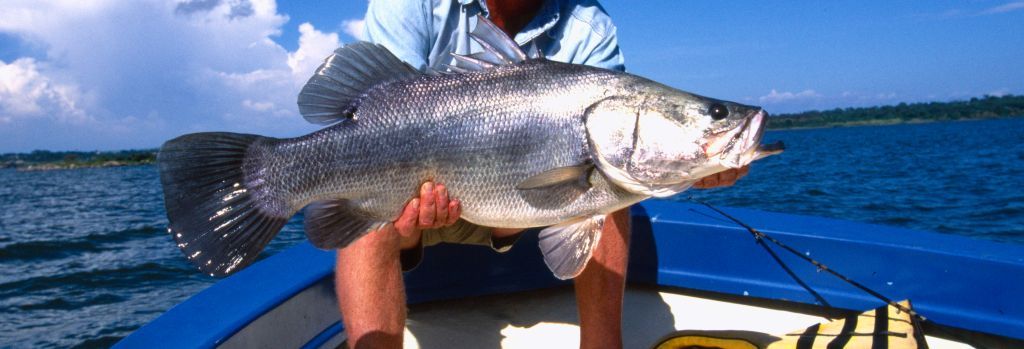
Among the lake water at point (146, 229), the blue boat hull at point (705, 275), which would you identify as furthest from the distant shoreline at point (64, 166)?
the blue boat hull at point (705, 275)

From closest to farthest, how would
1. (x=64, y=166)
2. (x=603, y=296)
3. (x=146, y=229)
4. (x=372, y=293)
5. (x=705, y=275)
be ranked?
(x=372, y=293) < (x=603, y=296) < (x=705, y=275) < (x=146, y=229) < (x=64, y=166)

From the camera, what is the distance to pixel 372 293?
2.85 m

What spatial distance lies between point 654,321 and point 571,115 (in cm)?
196

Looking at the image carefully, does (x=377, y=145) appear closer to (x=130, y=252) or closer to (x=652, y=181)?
(x=652, y=181)

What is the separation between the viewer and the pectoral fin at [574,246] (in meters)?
2.42

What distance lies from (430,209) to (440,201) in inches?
2.2

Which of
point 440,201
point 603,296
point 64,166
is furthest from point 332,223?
point 64,166

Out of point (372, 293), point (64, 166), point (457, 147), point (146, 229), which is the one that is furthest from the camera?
point (64, 166)

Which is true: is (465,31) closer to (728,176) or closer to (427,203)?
(427,203)

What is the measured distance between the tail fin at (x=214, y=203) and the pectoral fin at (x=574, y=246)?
0.95m

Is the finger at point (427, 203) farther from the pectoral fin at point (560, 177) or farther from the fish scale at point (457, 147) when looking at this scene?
the pectoral fin at point (560, 177)

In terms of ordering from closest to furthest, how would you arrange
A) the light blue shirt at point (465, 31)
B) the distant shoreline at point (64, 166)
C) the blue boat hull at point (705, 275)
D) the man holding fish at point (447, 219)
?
the man holding fish at point (447, 219), the blue boat hull at point (705, 275), the light blue shirt at point (465, 31), the distant shoreline at point (64, 166)

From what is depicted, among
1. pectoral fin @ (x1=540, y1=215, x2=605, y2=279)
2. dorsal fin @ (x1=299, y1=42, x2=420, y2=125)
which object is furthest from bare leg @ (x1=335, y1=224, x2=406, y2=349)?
pectoral fin @ (x1=540, y1=215, x2=605, y2=279)

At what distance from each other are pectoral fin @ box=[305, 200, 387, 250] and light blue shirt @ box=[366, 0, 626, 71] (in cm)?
91
